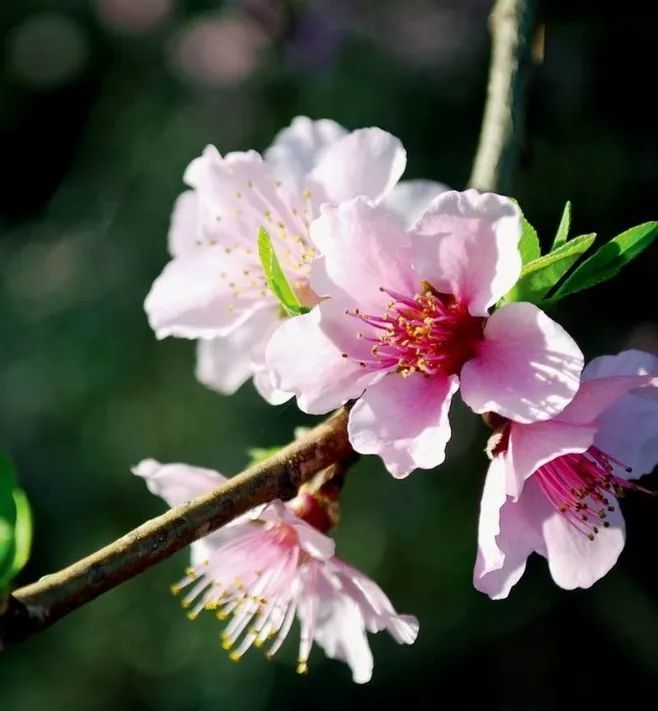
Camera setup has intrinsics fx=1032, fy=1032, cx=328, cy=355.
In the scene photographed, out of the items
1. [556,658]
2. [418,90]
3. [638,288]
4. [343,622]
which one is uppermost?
[343,622]

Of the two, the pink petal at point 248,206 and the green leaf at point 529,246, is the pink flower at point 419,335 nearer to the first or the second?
the green leaf at point 529,246

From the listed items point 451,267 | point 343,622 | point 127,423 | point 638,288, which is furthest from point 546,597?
point 451,267

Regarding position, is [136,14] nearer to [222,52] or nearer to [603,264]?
[222,52]

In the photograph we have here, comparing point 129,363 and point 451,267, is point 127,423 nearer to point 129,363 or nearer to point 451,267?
point 129,363

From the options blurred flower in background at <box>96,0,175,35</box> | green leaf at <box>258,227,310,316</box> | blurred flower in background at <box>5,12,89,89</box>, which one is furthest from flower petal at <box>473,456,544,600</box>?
blurred flower in background at <box>5,12,89,89</box>

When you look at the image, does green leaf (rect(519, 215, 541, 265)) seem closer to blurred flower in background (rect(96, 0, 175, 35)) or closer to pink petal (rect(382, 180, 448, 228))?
pink petal (rect(382, 180, 448, 228))

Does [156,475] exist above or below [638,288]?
above
